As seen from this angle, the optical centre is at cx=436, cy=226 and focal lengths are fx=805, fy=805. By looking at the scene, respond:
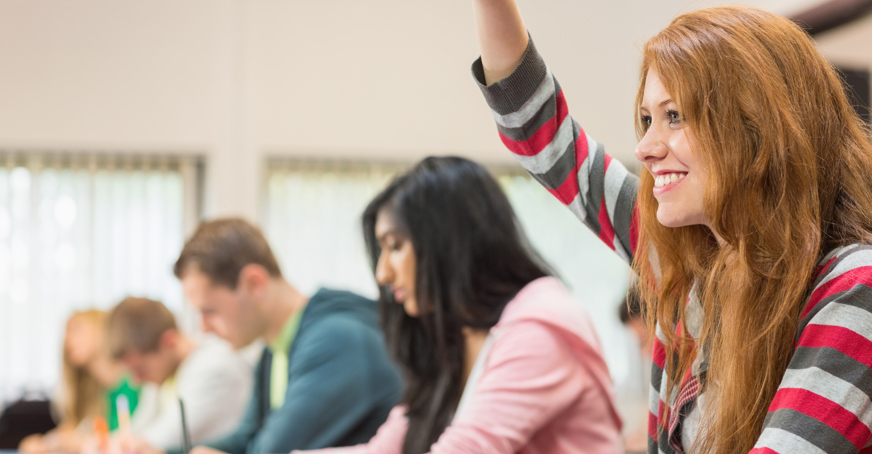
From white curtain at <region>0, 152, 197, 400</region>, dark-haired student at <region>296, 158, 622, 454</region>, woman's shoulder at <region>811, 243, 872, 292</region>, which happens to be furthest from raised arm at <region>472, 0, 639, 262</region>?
white curtain at <region>0, 152, 197, 400</region>

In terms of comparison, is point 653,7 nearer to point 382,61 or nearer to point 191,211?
point 382,61

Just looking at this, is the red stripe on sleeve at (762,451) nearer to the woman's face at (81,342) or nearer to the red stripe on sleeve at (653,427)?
the red stripe on sleeve at (653,427)

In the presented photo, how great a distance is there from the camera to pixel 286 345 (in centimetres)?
200

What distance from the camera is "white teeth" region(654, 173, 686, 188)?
0.73 metres

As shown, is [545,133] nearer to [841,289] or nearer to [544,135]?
[544,135]

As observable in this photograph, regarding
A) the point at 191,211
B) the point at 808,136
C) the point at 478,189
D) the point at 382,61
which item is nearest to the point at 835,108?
the point at 808,136

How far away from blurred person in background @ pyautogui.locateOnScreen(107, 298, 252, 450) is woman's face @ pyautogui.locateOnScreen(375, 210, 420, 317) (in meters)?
0.75

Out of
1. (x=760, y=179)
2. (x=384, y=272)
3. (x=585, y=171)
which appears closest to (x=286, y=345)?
(x=384, y=272)

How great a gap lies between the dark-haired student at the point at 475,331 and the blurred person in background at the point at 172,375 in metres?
0.75

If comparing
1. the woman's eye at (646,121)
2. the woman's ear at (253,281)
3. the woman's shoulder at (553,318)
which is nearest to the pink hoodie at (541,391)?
the woman's shoulder at (553,318)

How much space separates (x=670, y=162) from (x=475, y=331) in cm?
74

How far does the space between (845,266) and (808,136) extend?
0.12 metres

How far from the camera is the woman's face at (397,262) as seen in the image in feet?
4.82

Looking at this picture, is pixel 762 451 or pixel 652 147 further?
pixel 652 147
